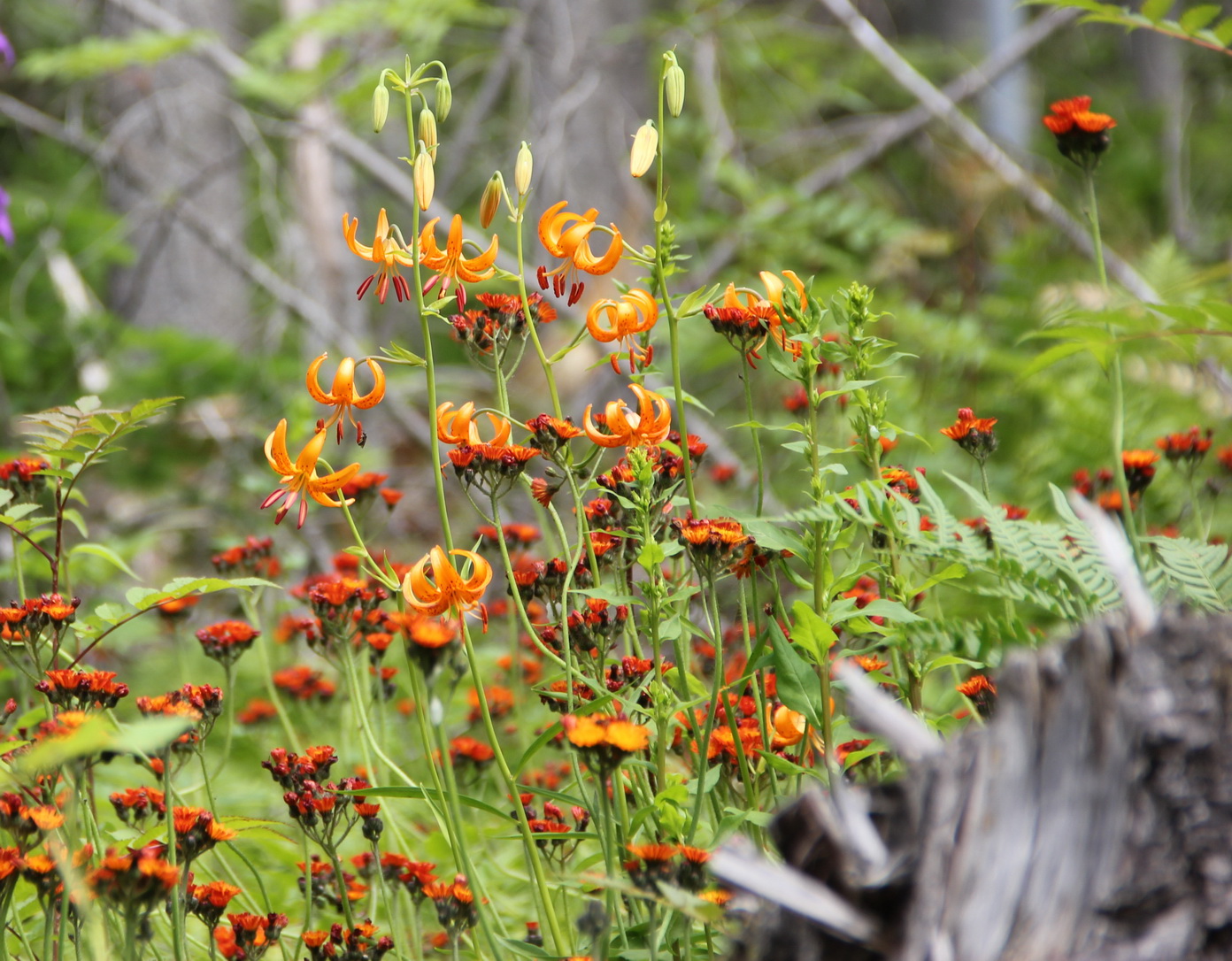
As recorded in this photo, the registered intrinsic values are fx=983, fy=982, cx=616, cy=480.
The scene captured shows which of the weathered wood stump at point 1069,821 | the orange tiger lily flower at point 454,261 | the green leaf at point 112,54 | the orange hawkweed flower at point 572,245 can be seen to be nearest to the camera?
the weathered wood stump at point 1069,821

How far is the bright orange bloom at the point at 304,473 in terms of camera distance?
1.20 metres

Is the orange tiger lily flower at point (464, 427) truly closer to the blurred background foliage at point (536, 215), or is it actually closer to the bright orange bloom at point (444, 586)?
the bright orange bloom at point (444, 586)

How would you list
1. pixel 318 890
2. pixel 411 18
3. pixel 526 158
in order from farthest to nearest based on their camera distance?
1. pixel 411 18
2. pixel 318 890
3. pixel 526 158

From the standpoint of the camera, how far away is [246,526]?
13.6 feet

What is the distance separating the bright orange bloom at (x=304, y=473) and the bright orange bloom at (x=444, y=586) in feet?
0.43

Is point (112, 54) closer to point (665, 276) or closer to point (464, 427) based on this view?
point (464, 427)

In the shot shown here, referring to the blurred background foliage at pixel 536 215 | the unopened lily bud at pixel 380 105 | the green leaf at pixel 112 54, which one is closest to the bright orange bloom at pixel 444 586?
the unopened lily bud at pixel 380 105

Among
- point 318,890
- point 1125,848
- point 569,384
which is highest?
point 1125,848

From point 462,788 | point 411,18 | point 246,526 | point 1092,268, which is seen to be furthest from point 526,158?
point 1092,268

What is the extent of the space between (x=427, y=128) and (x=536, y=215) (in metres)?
4.03

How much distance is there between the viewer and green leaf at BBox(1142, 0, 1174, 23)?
1.37 metres

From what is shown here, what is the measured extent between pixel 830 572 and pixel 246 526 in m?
3.37

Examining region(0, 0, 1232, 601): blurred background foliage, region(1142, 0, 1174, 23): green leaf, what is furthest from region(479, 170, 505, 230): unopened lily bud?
region(0, 0, 1232, 601): blurred background foliage

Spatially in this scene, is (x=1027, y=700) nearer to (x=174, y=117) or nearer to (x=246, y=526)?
(x=246, y=526)
